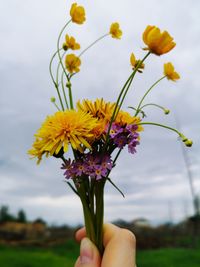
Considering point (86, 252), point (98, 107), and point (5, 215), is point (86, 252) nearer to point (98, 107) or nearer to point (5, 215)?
point (98, 107)

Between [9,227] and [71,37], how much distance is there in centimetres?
955

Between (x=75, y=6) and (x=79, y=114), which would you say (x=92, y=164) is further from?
(x=75, y=6)

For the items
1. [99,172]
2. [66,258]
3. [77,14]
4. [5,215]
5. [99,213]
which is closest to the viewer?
[99,172]

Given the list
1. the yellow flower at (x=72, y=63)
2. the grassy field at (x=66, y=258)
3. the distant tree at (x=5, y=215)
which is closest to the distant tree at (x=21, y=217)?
the distant tree at (x=5, y=215)

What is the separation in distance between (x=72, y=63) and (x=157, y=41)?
17.3 inches

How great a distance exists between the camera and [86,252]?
1.67 m

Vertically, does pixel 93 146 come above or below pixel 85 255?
above

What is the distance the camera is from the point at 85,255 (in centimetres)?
167

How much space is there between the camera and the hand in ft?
5.28

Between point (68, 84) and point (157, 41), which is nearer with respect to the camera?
point (157, 41)

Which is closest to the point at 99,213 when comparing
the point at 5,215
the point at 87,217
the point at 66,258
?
the point at 87,217

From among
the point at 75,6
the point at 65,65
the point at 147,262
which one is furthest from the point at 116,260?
the point at 147,262

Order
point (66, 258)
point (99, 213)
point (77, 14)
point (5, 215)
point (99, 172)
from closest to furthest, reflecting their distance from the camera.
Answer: point (99, 172) → point (99, 213) → point (77, 14) → point (66, 258) → point (5, 215)

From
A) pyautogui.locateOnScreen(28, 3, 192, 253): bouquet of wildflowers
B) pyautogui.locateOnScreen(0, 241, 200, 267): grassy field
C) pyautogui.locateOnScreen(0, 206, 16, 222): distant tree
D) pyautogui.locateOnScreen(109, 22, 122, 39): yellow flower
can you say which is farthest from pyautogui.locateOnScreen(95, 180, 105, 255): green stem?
pyautogui.locateOnScreen(0, 206, 16, 222): distant tree
